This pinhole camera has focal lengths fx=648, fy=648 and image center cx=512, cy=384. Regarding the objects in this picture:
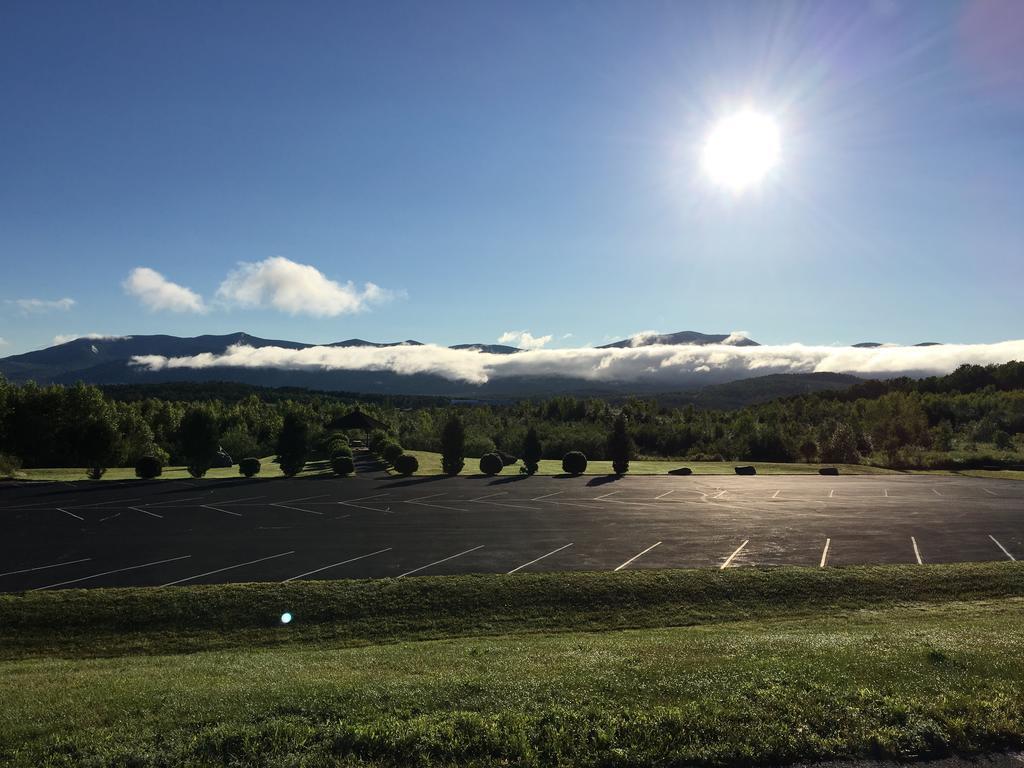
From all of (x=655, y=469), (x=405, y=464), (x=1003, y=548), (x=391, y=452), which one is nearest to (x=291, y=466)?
(x=391, y=452)

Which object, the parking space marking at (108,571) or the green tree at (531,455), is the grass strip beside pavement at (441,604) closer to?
the parking space marking at (108,571)

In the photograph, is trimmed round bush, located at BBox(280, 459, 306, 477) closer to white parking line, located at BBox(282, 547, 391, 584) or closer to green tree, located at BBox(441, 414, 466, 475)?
green tree, located at BBox(441, 414, 466, 475)

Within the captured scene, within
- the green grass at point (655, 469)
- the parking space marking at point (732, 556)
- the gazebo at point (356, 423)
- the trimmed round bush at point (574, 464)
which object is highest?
the gazebo at point (356, 423)

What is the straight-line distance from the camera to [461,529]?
882 inches

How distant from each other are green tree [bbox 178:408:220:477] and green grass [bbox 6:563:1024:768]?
32336 millimetres

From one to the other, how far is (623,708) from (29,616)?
41.8 feet

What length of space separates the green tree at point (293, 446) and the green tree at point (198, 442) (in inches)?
201

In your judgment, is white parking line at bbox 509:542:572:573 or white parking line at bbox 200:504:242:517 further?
white parking line at bbox 200:504:242:517

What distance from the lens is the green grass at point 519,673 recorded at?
6.12m

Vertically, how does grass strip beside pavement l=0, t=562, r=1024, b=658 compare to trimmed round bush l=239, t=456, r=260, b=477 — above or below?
above

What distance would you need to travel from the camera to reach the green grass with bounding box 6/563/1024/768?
20.1 ft

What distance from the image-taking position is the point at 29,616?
43.1 feet

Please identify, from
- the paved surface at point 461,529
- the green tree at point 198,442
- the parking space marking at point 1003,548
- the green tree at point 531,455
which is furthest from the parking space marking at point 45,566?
the green tree at point 531,455

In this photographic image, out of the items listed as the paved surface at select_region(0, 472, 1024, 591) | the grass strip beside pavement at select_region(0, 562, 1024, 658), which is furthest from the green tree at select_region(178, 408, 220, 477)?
the grass strip beside pavement at select_region(0, 562, 1024, 658)
